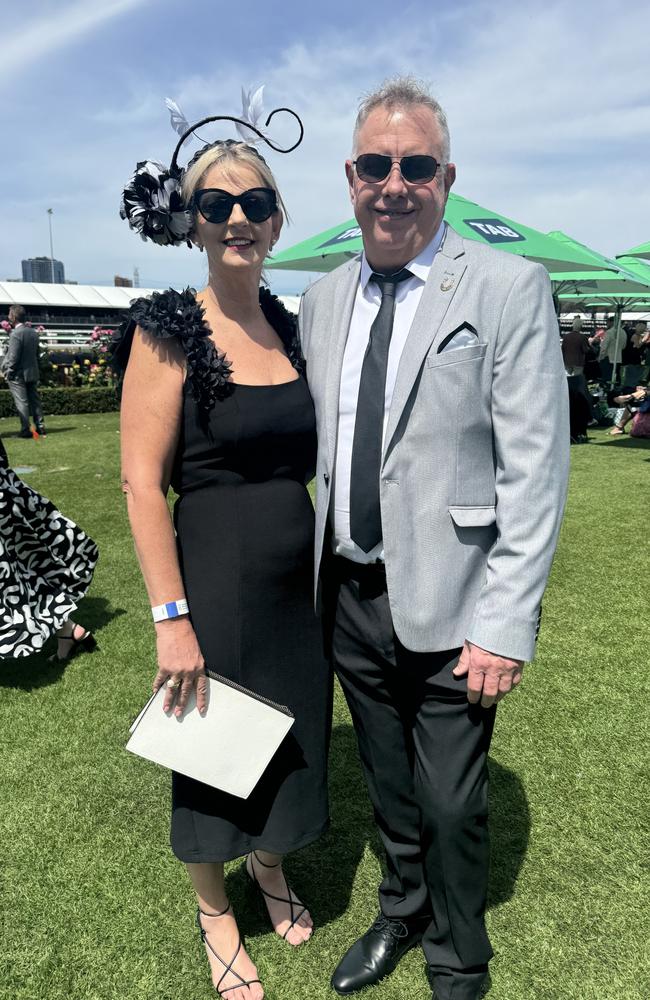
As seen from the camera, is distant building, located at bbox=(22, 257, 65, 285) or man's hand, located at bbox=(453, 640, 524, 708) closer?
man's hand, located at bbox=(453, 640, 524, 708)

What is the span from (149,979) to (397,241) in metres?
2.32

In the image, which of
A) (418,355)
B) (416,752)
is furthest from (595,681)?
(418,355)

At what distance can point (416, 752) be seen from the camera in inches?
80.0

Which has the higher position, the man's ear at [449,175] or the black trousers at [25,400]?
the man's ear at [449,175]

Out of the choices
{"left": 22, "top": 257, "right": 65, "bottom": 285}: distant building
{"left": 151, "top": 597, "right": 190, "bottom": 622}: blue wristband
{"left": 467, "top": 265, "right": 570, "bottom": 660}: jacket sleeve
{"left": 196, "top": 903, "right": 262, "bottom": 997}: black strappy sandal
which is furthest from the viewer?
{"left": 22, "top": 257, "right": 65, "bottom": 285}: distant building

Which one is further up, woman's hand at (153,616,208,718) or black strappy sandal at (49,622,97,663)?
woman's hand at (153,616,208,718)

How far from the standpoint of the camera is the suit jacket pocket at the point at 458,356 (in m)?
1.70

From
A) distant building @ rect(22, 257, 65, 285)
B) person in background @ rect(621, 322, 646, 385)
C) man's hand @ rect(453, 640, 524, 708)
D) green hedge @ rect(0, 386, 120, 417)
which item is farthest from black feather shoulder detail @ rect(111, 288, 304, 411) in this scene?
distant building @ rect(22, 257, 65, 285)

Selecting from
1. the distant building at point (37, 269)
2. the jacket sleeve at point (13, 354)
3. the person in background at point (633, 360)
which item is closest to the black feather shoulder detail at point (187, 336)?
the jacket sleeve at point (13, 354)

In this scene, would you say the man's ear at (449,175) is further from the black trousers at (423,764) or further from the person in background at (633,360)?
the person in background at (633,360)

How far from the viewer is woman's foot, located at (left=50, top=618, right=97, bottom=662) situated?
4.23 m

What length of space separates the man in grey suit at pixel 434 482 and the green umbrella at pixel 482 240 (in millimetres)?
7021

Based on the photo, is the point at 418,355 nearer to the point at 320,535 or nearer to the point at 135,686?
the point at 320,535

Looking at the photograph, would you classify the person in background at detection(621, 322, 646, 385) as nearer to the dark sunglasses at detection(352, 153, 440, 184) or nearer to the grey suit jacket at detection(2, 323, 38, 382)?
the grey suit jacket at detection(2, 323, 38, 382)
